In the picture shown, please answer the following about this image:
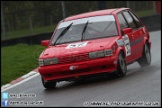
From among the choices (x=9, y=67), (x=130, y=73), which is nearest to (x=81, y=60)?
(x=130, y=73)

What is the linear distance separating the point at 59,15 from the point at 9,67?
14.0 metres

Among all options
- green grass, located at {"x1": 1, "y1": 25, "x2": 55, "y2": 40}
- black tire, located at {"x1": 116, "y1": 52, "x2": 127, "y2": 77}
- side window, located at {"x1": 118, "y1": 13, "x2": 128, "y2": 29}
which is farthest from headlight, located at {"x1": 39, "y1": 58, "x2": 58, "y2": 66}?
green grass, located at {"x1": 1, "y1": 25, "x2": 55, "y2": 40}

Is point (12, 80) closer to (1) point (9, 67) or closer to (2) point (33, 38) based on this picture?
(1) point (9, 67)

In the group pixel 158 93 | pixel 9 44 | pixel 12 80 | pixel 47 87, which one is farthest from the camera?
pixel 9 44

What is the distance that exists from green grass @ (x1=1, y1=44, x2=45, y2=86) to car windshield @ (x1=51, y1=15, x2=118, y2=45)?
1967 mm

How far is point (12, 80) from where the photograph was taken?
1392 cm

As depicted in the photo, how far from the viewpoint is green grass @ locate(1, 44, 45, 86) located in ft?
48.0

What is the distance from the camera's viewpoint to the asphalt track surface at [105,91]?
363 inches

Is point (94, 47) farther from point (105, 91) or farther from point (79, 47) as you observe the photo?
point (105, 91)

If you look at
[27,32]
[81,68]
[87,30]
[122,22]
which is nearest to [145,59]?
[122,22]

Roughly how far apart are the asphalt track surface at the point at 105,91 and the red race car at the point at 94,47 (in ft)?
0.96

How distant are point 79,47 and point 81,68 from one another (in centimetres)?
53

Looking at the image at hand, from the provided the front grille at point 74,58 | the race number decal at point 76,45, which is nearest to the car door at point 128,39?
the race number decal at point 76,45

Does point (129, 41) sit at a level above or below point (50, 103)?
above
